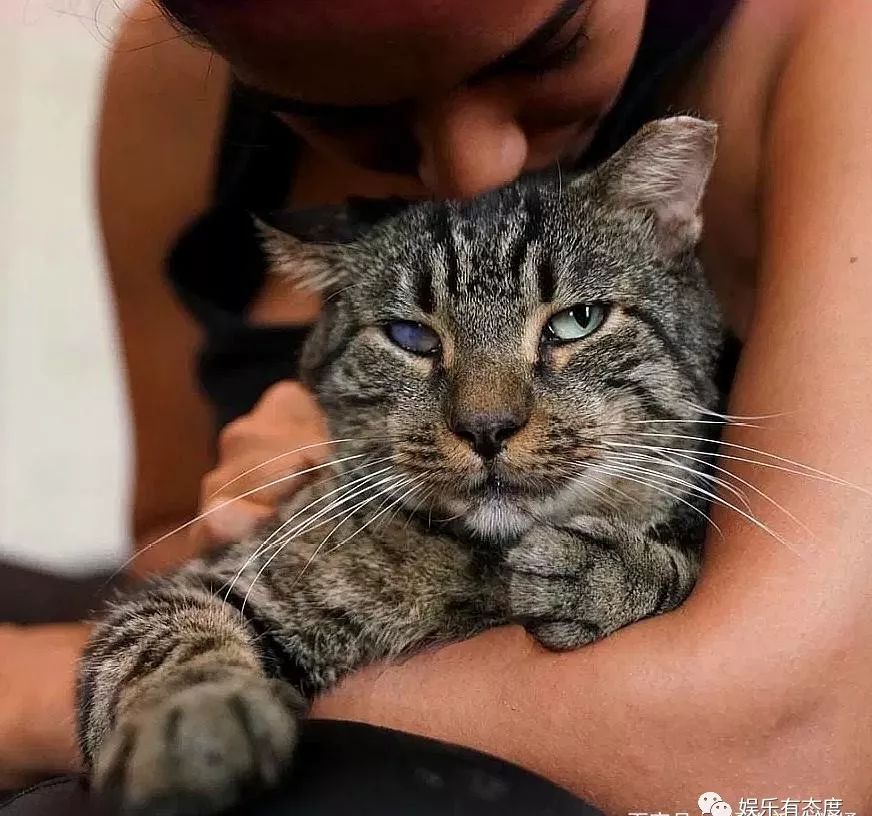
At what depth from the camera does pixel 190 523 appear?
0.97 meters

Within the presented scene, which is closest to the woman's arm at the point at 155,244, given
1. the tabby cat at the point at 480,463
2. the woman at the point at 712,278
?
the woman at the point at 712,278

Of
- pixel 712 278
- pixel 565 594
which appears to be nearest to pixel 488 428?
pixel 565 594

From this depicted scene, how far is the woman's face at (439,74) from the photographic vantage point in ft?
1.93

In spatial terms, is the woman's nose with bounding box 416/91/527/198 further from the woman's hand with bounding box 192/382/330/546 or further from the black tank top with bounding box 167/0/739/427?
the woman's hand with bounding box 192/382/330/546

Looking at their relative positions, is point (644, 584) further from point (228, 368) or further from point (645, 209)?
point (228, 368)

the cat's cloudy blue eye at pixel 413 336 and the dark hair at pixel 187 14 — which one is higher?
the dark hair at pixel 187 14

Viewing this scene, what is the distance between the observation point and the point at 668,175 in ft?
2.39

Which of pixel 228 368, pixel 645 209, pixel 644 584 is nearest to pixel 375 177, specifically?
pixel 645 209

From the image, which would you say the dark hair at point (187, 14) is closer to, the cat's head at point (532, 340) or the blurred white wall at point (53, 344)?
the cat's head at point (532, 340)

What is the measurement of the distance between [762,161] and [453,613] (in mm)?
520

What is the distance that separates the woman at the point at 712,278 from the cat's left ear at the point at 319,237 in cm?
3

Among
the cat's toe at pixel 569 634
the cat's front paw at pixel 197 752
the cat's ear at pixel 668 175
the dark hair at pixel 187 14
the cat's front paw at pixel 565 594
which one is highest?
the dark hair at pixel 187 14

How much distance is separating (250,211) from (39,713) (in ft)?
1.93

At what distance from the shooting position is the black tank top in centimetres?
83
